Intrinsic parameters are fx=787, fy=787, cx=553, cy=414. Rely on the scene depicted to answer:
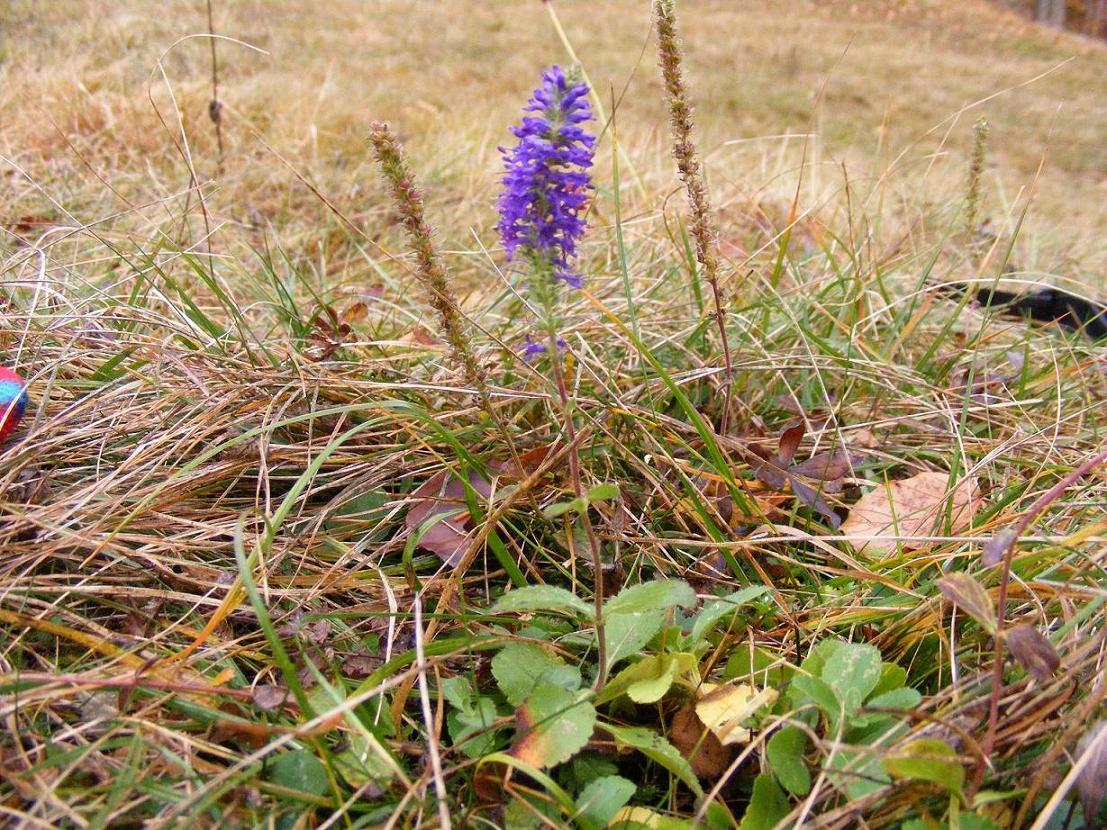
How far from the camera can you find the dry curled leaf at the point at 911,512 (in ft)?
4.72

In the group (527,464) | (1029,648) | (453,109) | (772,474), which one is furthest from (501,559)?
(453,109)

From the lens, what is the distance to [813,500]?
1481 millimetres

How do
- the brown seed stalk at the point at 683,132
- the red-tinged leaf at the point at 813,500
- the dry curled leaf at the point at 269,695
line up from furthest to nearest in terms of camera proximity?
the red-tinged leaf at the point at 813,500 < the brown seed stalk at the point at 683,132 < the dry curled leaf at the point at 269,695

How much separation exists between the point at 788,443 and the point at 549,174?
0.78 m

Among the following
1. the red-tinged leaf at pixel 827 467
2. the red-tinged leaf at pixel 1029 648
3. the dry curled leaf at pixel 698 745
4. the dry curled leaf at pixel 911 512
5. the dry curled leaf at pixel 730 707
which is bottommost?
the dry curled leaf at pixel 698 745

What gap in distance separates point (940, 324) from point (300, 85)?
4143 mm

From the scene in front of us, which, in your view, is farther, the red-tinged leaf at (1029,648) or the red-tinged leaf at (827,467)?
the red-tinged leaf at (827,467)

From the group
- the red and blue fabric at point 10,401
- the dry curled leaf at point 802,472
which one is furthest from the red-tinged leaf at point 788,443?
the red and blue fabric at point 10,401

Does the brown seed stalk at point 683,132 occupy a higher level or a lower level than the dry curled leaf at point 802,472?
higher

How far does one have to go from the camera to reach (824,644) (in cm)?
114

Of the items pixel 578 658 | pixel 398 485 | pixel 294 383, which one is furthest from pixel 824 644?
pixel 294 383

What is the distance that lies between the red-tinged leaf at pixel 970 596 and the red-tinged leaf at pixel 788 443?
0.60 metres

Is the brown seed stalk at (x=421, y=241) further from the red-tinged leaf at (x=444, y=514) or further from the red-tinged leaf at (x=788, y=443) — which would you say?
the red-tinged leaf at (x=788, y=443)

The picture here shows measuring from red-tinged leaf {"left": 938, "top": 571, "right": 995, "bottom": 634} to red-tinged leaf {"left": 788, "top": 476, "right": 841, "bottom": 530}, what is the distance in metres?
0.49
